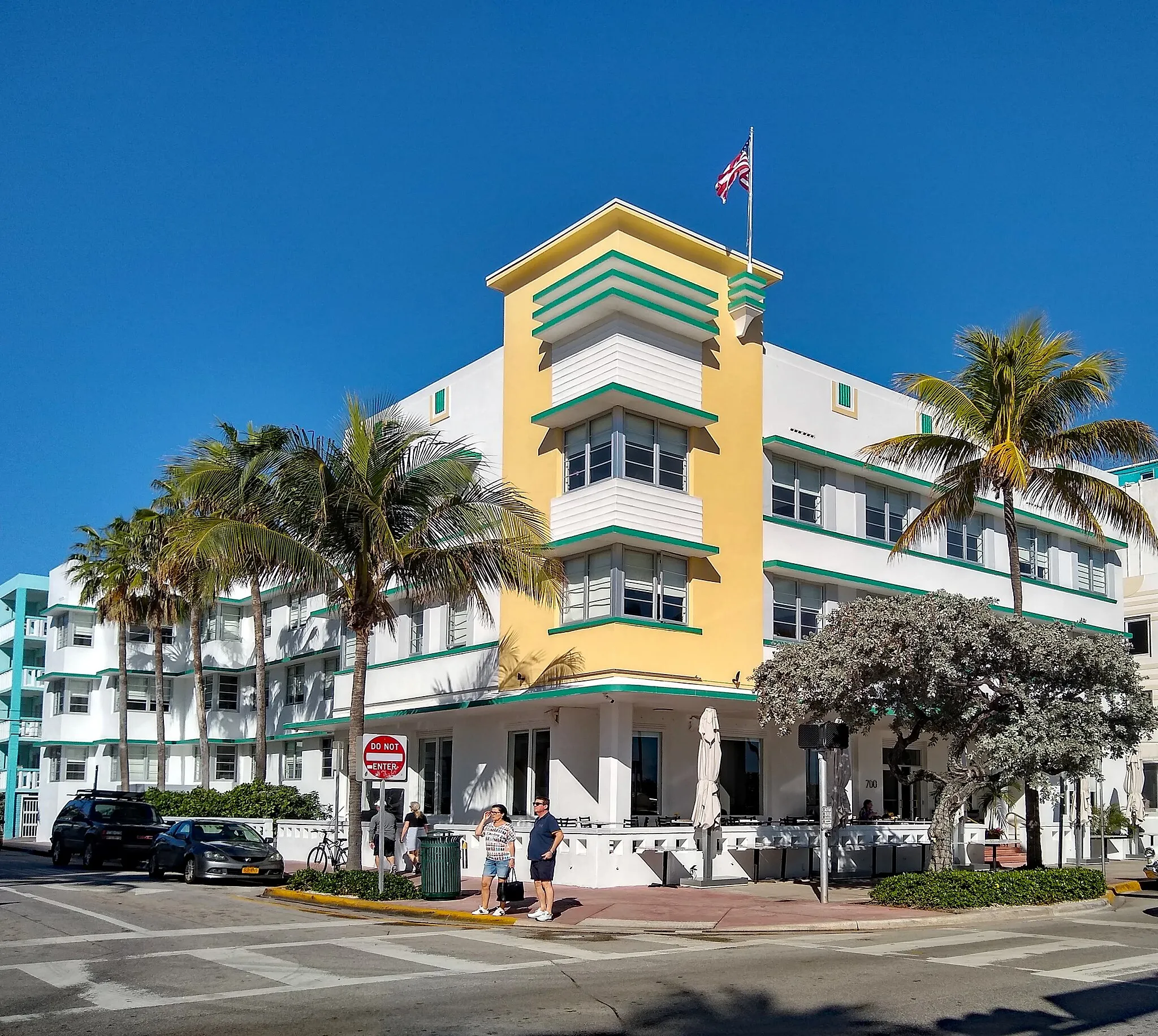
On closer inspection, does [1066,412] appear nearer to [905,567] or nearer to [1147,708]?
[1147,708]

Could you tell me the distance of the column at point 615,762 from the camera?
81.5 ft

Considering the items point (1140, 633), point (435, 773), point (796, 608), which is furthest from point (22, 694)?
point (1140, 633)

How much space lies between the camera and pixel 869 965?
13.5m

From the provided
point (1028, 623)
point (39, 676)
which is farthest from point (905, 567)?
point (39, 676)

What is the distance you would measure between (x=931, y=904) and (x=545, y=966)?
8414 mm

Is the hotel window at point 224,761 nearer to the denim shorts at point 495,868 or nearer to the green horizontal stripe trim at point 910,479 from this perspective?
the green horizontal stripe trim at point 910,479

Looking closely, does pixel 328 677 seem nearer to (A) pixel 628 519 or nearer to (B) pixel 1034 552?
(A) pixel 628 519

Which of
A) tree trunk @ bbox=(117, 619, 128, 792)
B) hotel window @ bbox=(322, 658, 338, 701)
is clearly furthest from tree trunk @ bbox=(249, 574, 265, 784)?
tree trunk @ bbox=(117, 619, 128, 792)

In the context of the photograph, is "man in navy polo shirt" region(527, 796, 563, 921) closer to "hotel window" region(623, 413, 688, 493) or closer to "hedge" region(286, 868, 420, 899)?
"hedge" region(286, 868, 420, 899)

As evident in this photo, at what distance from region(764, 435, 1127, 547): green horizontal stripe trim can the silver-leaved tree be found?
8.03 meters

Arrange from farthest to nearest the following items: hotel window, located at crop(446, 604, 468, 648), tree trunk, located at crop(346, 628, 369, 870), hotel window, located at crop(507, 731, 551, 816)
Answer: hotel window, located at crop(446, 604, 468, 648) → hotel window, located at crop(507, 731, 551, 816) → tree trunk, located at crop(346, 628, 369, 870)

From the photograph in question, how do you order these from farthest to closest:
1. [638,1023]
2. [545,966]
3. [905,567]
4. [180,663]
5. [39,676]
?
[39,676] < [180,663] < [905,567] < [545,966] < [638,1023]

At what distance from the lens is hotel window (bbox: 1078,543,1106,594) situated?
1553 inches

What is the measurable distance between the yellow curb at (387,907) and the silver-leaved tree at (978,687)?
23.5 ft
